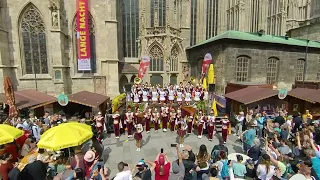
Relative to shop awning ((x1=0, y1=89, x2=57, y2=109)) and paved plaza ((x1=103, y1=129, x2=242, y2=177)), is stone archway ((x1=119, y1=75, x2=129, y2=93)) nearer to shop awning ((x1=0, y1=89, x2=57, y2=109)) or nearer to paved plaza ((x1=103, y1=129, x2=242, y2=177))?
shop awning ((x1=0, y1=89, x2=57, y2=109))

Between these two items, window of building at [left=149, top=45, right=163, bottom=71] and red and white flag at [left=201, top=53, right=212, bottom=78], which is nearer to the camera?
red and white flag at [left=201, top=53, right=212, bottom=78]

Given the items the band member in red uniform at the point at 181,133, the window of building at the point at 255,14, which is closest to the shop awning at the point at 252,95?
the band member in red uniform at the point at 181,133

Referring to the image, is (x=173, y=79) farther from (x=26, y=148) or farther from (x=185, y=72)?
(x=26, y=148)

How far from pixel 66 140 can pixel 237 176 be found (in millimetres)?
5018

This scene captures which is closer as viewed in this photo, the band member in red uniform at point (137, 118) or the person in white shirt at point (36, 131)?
the person in white shirt at point (36, 131)

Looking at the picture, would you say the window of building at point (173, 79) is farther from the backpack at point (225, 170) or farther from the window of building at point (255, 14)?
the backpack at point (225, 170)

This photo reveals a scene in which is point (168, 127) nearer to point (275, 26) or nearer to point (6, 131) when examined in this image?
point (6, 131)

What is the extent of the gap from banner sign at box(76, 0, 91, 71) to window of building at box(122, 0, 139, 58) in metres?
6.74

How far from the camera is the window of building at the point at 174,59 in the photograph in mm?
24219

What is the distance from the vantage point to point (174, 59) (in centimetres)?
2456

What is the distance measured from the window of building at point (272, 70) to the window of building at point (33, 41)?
81.8ft

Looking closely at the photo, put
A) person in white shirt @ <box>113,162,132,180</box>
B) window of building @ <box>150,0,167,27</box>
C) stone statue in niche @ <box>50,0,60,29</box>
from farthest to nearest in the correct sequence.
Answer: window of building @ <box>150,0,167,27</box>, stone statue in niche @ <box>50,0,60,29</box>, person in white shirt @ <box>113,162,132,180</box>

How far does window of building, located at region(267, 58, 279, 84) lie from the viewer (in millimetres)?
18688

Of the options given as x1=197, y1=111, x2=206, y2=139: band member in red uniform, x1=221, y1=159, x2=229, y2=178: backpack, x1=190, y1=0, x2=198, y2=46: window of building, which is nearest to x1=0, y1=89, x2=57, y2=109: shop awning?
x1=197, y1=111, x2=206, y2=139: band member in red uniform
